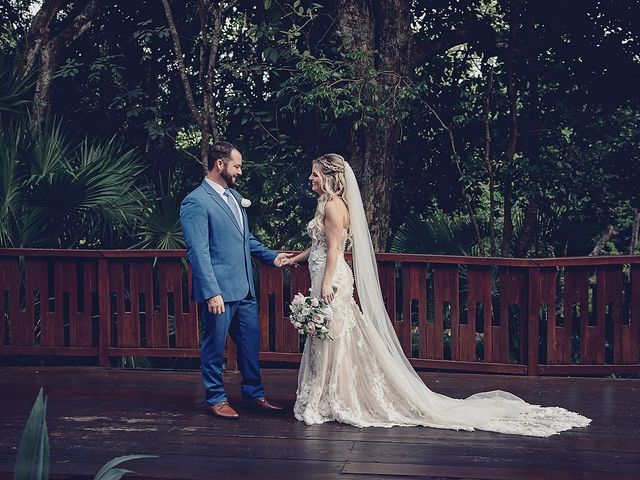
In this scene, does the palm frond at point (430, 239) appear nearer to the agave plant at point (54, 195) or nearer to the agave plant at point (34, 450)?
the agave plant at point (54, 195)

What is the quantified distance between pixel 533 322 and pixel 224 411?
268 cm

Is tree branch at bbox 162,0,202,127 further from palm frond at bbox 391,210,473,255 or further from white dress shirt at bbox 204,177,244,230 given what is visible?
white dress shirt at bbox 204,177,244,230

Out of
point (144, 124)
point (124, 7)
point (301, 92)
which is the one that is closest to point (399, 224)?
point (301, 92)

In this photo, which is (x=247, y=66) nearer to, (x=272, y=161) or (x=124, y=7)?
(x=272, y=161)

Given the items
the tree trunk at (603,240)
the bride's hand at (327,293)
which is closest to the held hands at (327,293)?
the bride's hand at (327,293)

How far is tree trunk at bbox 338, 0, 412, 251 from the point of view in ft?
34.6

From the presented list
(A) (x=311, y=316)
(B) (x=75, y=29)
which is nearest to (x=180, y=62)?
(B) (x=75, y=29)

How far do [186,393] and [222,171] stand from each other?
181 centimetres

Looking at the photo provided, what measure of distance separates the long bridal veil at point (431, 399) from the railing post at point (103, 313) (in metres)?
2.65

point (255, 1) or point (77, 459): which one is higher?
point (255, 1)

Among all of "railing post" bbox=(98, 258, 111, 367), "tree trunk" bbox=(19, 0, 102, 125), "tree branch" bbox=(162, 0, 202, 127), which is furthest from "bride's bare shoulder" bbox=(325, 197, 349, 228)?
"tree trunk" bbox=(19, 0, 102, 125)

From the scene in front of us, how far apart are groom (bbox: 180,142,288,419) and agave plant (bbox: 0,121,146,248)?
3.35 meters

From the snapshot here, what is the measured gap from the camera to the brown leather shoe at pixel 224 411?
6.18 meters

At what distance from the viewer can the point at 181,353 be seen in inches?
314
